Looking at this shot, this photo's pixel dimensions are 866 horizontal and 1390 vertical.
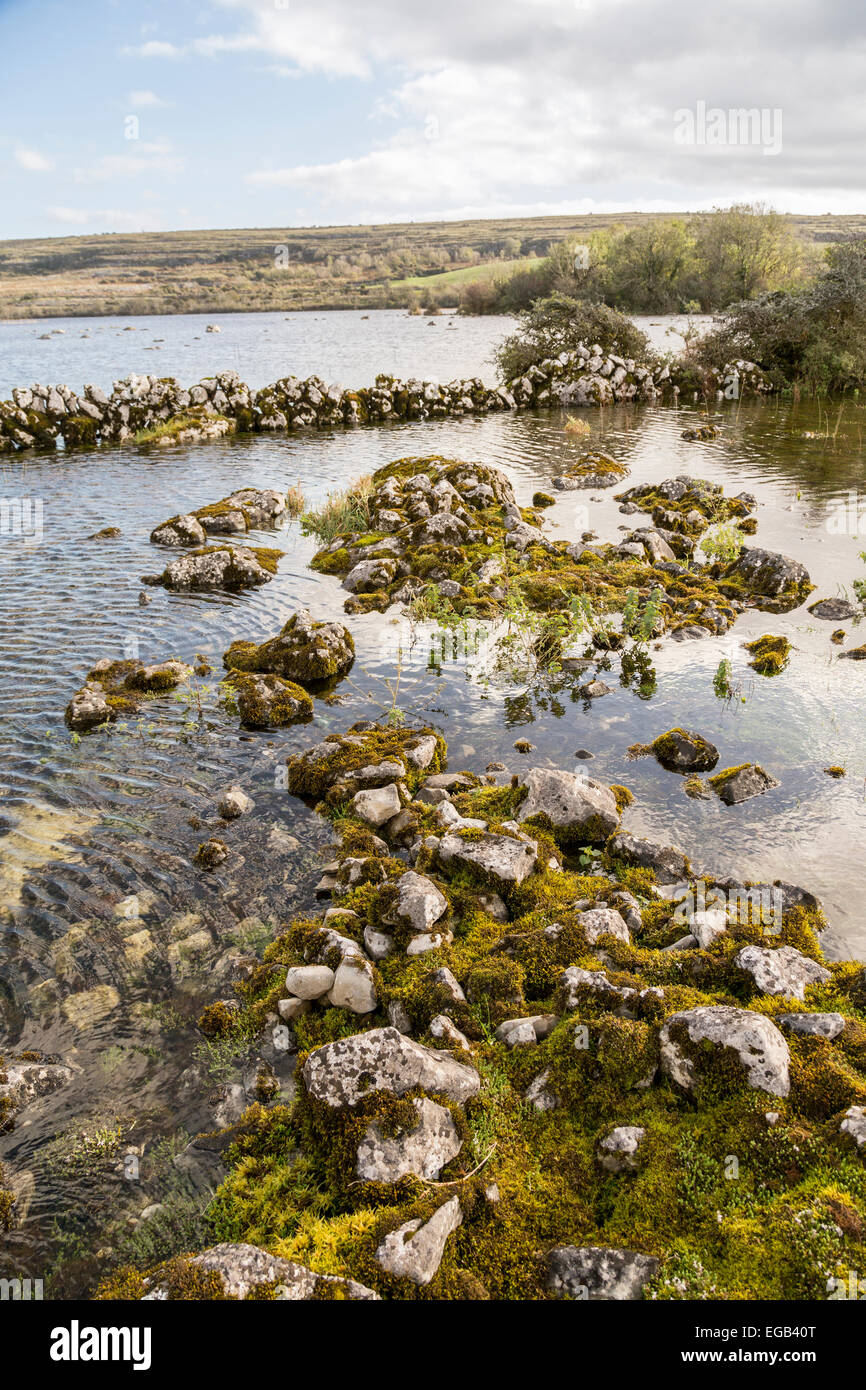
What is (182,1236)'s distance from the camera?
16.7ft

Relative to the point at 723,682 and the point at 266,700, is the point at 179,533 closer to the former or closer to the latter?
the point at 266,700

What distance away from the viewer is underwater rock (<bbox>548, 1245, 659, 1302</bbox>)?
4336 millimetres

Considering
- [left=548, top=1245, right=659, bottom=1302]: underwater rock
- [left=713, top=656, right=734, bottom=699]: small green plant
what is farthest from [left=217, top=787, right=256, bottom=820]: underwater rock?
[left=713, top=656, right=734, bottom=699]: small green plant

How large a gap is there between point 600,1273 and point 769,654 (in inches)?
442

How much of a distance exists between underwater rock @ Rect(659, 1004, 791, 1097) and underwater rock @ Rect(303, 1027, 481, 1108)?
58.5 inches

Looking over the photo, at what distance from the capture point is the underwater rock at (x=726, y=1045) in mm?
5270

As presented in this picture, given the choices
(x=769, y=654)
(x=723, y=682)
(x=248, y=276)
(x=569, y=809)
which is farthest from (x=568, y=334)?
(x=248, y=276)

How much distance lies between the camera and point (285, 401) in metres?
37.6

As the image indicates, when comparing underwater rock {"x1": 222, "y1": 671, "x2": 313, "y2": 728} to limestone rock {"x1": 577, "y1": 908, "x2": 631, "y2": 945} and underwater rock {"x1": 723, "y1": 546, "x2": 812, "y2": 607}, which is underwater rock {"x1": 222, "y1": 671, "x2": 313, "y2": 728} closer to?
limestone rock {"x1": 577, "y1": 908, "x2": 631, "y2": 945}

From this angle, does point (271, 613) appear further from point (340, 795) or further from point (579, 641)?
point (340, 795)

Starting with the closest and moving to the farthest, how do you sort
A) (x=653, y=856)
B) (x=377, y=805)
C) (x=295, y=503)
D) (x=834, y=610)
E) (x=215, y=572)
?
(x=653, y=856), (x=377, y=805), (x=834, y=610), (x=215, y=572), (x=295, y=503)

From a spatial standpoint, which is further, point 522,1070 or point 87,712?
point 87,712
